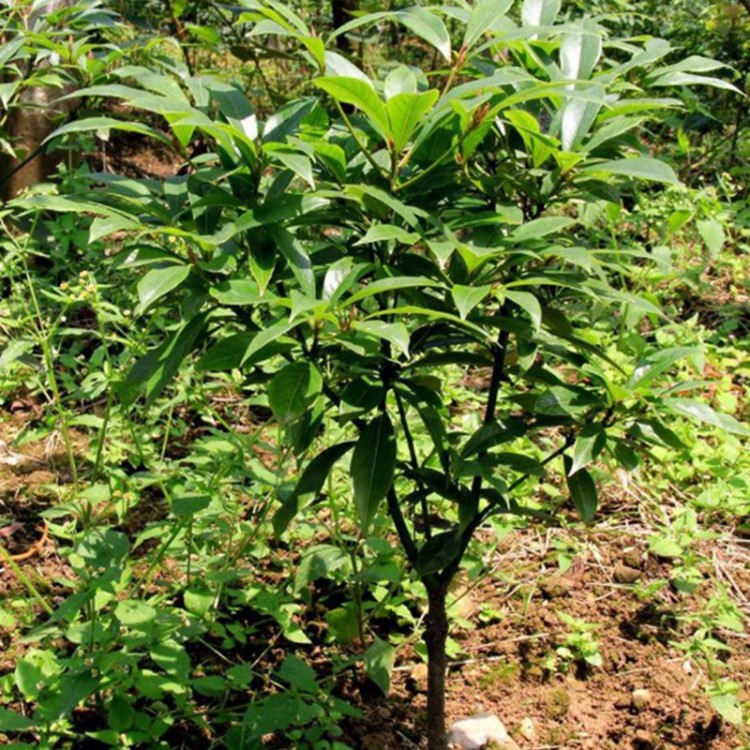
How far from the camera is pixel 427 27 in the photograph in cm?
167

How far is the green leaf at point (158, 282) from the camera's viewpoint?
4.81 ft

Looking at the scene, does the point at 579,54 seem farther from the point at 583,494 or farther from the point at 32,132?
the point at 32,132

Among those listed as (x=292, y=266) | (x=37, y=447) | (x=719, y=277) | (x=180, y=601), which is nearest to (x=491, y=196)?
(x=292, y=266)

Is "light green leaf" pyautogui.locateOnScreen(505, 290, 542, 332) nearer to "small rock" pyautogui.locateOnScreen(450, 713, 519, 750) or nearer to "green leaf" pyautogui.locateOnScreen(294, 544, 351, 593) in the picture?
"green leaf" pyautogui.locateOnScreen(294, 544, 351, 593)

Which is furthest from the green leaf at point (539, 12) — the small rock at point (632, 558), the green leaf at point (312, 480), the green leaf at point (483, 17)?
the small rock at point (632, 558)

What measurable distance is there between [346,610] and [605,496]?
3.49ft

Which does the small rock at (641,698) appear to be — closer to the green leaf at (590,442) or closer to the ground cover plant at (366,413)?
the ground cover plant at (366,413)

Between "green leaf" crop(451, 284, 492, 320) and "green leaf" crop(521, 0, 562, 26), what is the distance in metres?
0.58

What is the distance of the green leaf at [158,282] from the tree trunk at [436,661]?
0.87m

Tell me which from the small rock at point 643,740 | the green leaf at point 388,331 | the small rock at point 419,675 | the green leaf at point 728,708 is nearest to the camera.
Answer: the green leaf at point 388,331

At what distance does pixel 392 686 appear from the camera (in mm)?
2477

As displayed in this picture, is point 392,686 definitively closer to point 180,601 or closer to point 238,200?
point 180,601

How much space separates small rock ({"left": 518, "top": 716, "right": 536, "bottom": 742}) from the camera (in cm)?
235

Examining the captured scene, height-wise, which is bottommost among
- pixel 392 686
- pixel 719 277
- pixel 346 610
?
pixel 392 686
